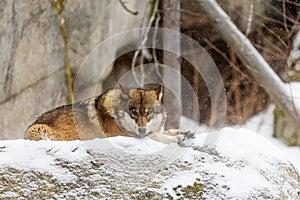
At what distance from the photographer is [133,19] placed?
8.01 meters

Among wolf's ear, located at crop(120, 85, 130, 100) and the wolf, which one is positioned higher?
wolf's ear, located at crop(120, 85, 130, 100)

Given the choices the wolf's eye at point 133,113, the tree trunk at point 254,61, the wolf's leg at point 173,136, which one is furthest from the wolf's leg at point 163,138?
the tree trunk at point 254,61

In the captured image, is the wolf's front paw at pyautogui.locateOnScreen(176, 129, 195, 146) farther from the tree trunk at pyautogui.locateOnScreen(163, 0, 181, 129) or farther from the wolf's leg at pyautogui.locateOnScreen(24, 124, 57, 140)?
the tree trunk at pyautogui.locateOnScreen(163, 0, 181, 129)

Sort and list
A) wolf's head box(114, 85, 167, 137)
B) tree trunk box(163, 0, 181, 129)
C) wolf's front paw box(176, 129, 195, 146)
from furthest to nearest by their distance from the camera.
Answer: tree trunk box(163, 0, 181, 129) → wolf's head box(114, 85, 167, 137) → wolf's front paw box(176, 129, 195, 146)

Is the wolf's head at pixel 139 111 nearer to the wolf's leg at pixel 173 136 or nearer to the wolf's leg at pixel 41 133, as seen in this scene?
the wolf's leg at pixel 173 136

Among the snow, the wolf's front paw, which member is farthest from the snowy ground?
the snow

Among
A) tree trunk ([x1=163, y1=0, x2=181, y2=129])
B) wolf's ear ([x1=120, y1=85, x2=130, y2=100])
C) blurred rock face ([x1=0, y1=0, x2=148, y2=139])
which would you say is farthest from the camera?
tree trunk ([x1=163, y1=0, x2=181, y2=129])

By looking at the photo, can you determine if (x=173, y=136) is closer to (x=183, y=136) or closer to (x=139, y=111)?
(x=183, y=136)

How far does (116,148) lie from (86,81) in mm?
4292

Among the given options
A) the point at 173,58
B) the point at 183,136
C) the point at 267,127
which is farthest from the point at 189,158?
the point at 267,127

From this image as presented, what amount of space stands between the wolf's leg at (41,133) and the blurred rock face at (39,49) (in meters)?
2.46

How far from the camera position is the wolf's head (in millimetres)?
4285

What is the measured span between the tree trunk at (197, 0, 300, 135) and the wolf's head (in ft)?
4.65

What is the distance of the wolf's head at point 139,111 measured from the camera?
4.29 meters
